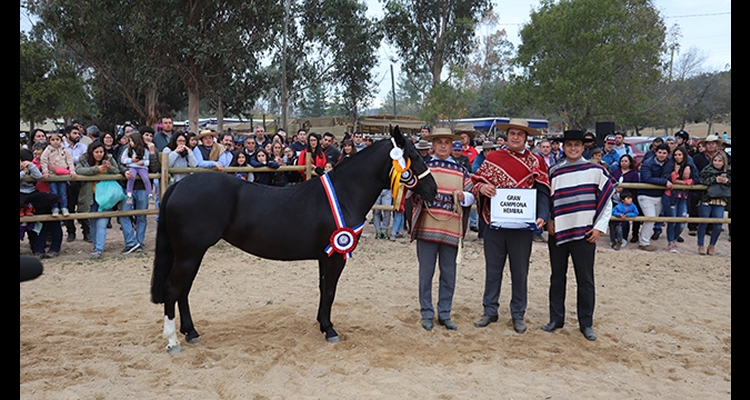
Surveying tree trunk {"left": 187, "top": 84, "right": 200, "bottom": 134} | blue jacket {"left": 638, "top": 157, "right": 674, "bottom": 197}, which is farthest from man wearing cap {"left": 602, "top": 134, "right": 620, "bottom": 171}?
tree trunk {"left": 187, "top": 84, "right": 200, "bottom": 134}

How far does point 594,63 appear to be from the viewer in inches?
867

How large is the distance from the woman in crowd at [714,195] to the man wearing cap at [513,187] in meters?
5.84

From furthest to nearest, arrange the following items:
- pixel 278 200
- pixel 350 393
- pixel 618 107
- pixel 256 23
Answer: pixel 618 107, pixel 256 23, pixel 278 200, pixel 350 393

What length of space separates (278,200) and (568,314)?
3564mm

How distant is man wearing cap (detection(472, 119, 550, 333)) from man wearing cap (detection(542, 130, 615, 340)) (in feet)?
0.50

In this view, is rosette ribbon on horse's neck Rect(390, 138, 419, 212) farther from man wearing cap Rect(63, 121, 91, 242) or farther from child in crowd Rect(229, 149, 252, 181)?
man wearing cap Rect(63, 121, 91, 242)

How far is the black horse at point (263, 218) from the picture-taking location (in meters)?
4.40

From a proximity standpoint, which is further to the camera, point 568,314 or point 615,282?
point 615,282

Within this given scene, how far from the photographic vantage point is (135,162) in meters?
8.30

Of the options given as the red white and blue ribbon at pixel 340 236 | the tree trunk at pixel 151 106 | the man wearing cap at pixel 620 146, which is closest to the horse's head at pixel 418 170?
the red white and blue ribbon at pixel 340 236

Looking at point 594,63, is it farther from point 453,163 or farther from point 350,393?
Result: point 350,393

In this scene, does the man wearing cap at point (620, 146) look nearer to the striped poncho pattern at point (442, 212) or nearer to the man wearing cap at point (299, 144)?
the man wearing cap at point (299, 144)

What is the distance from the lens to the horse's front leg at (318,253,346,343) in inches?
184

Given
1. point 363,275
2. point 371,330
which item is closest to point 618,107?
point 363,275
